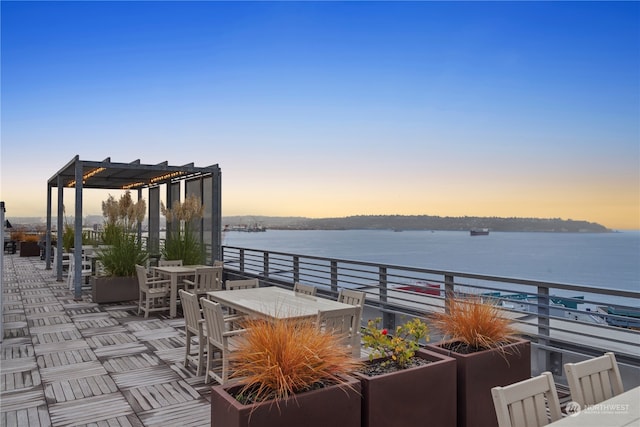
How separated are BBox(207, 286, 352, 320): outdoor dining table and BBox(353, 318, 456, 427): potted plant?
103 centimetres

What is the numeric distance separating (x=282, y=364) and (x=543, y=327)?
2780 mm

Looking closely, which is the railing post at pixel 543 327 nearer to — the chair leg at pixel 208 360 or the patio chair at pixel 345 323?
the patio chair at pixel 345 323

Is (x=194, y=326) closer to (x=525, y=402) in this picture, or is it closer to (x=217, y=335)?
(x=217, y=335)

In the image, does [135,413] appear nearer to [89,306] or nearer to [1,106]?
[89,306]

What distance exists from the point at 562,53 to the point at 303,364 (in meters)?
15.2

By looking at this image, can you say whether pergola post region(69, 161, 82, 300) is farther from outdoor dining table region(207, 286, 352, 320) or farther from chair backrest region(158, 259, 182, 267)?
outdoor dining table region(207, 286, 352, 320)

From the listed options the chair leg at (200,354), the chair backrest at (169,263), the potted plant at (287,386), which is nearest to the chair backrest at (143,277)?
the chair backrest at (169,263)

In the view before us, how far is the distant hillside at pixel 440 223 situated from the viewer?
2602 centimetres

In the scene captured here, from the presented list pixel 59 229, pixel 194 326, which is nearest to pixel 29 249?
pixel 59 229

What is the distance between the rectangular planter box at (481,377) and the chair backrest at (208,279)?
15.6ft

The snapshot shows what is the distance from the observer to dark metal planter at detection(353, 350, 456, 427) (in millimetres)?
2215

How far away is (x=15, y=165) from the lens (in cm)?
1650

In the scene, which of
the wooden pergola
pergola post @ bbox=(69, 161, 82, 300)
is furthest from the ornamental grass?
the wooden pergola

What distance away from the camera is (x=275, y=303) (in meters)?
4.13
